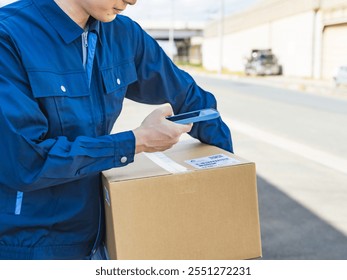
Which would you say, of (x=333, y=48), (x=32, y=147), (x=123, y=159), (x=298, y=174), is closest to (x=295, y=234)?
(x=298, y=174)

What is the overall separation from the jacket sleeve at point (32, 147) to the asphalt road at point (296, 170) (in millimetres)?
2870

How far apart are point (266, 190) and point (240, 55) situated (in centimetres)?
3491

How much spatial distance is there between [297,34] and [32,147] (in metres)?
29.2

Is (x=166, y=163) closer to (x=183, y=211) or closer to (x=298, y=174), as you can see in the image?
(x=183, y=211)

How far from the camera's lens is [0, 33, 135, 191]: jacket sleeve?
49.9 inches

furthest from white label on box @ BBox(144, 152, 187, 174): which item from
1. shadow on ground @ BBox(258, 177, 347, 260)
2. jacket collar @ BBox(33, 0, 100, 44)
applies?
shadow on ground @ BBox(258, 177, 347, 260)

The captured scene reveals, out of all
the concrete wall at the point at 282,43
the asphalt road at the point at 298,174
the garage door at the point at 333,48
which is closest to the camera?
the asphalt road at the point at 298,174

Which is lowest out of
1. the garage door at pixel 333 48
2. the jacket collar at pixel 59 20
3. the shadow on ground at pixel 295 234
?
the shadow on ground at pixel 295 234

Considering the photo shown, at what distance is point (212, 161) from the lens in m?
1.53

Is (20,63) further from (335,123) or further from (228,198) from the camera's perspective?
(335,123)

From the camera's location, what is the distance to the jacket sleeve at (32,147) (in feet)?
4.16

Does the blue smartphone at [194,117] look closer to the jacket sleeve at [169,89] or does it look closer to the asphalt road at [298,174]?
the jacket sleeve at [169,89]

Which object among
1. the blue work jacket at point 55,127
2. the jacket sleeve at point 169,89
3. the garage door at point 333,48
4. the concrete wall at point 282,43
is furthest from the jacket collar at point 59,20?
the concrete wall at point 282,43

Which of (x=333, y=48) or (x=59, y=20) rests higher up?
(x=59, y=20)
